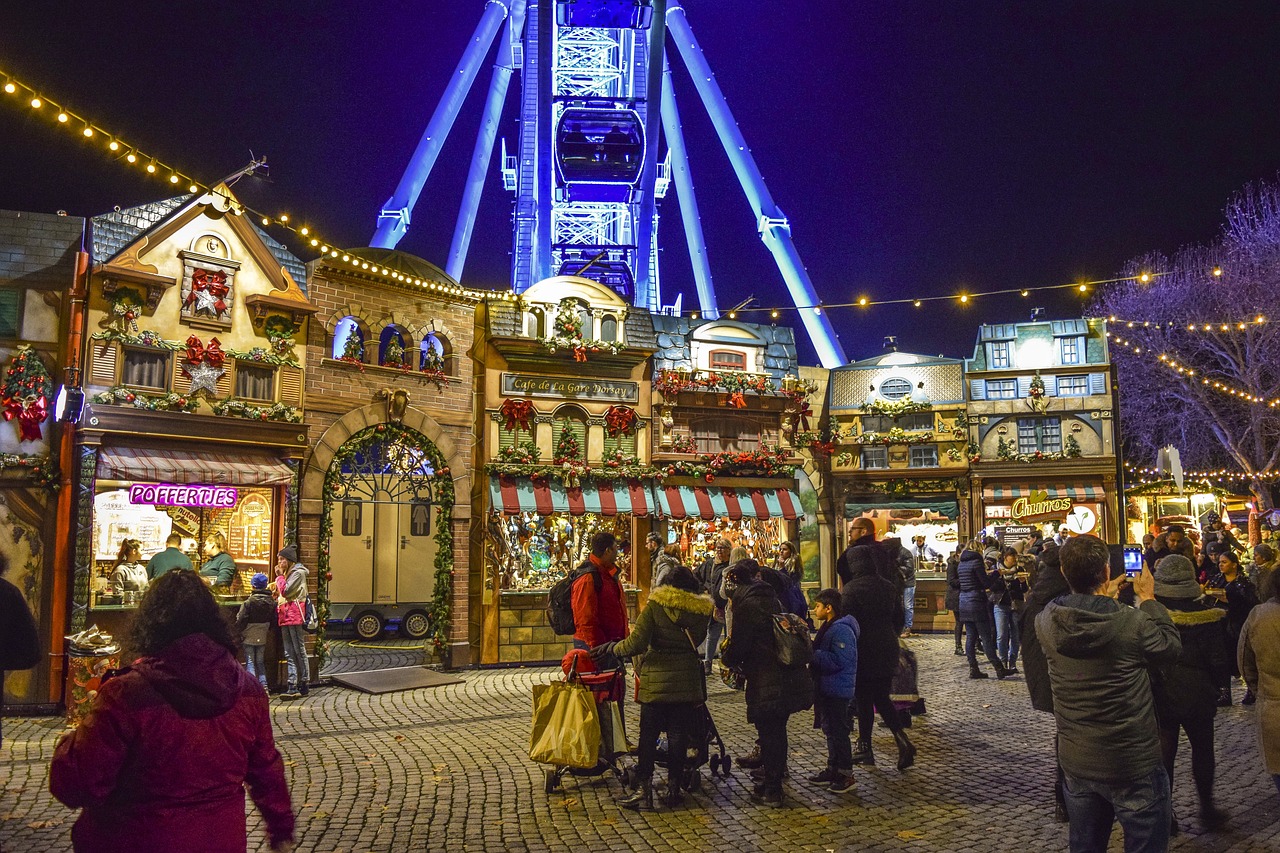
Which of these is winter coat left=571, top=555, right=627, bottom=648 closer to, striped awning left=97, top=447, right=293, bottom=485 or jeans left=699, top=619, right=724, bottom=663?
jeans left=699, top=619, right=724, bottom=663

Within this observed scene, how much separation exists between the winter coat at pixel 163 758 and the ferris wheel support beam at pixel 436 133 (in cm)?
4313

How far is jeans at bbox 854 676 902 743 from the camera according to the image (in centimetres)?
802

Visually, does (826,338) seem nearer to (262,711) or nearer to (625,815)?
(625,815)

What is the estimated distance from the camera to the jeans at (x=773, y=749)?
7215 millimetres

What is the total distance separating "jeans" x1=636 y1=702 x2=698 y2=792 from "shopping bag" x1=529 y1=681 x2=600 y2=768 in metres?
0.38

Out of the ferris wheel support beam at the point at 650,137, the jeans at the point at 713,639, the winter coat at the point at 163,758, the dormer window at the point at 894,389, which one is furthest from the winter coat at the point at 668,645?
the ferris wheel support beam at the point at 650,137

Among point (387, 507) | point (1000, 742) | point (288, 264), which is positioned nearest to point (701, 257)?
point (387, 507)

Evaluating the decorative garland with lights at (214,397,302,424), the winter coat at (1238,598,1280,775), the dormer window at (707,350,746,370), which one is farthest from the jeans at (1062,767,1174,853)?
the dormer window at (707,350,746,370)

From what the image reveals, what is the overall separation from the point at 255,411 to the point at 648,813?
8985mm

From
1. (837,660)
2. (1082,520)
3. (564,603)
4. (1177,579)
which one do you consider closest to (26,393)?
(564,603)

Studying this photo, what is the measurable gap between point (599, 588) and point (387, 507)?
40.8 ft

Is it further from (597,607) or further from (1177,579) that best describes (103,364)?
(1177,579)

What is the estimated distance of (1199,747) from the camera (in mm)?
6398

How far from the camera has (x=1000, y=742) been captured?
9.32 meters
